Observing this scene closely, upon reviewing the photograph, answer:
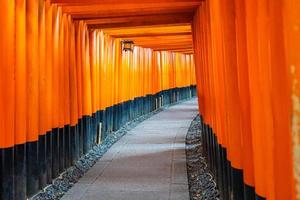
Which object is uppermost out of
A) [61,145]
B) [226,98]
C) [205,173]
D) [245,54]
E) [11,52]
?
[11,52]

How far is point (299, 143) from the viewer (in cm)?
202

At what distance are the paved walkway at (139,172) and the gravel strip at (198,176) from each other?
0.13 meters

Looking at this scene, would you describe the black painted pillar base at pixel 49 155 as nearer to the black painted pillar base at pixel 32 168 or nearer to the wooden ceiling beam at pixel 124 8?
the black painted pillar base at pixel 32 168

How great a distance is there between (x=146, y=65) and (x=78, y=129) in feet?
33.8

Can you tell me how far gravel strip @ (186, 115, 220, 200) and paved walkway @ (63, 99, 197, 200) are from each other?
0.42ft

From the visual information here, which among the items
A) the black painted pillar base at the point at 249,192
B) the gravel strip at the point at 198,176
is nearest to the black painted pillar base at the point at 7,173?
the gravel strip at the point at 198,176

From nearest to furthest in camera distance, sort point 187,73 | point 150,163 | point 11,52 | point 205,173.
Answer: point 11,52, point 205,173, point 150,163, point 187,73

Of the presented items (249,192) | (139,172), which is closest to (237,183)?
(249,192)

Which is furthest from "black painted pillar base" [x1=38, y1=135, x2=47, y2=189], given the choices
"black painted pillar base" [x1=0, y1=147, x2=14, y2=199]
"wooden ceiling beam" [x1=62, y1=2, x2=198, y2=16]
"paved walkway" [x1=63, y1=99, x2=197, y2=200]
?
"wooden ceiling beam" [x1=62, y1=2, x2=198, y2=16]

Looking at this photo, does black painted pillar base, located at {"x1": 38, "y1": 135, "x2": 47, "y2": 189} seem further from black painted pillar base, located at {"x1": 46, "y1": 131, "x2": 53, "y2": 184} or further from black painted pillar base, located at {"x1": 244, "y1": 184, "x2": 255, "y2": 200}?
black painted pillar base, located at {"x1": 244, "y1": 184, "x2": 255, "y2": 200}

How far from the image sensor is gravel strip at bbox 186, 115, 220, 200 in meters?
6.27

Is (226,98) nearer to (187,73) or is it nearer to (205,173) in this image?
(205,173)

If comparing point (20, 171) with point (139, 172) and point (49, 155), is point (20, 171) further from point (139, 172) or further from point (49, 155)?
point (139, 172)

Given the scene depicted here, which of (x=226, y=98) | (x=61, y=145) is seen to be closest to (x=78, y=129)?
(x=61, y=145)
